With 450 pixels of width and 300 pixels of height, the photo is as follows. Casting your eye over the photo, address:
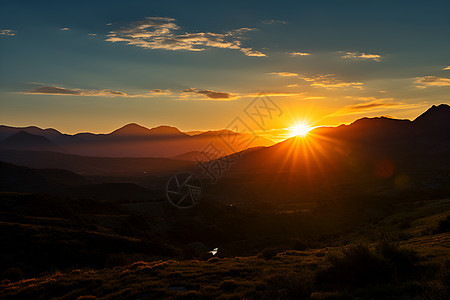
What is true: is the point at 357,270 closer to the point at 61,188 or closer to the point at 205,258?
the point at 205,258

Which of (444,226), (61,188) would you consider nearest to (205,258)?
(444,226)

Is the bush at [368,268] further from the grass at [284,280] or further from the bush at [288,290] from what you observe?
the bush at [288,290]

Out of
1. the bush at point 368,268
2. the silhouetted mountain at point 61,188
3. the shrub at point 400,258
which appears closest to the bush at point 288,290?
the bush at point 368,268

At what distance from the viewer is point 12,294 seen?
54.5 feet

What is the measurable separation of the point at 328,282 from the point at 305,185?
189 metres

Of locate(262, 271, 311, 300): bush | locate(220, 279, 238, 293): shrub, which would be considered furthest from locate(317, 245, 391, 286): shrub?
locate(220, 279, 238, 293): shrub

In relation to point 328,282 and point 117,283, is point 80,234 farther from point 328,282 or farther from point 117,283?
point 328,282

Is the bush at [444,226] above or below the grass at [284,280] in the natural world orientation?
below

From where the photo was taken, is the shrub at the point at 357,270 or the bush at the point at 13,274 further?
the bush at the point at 13,274

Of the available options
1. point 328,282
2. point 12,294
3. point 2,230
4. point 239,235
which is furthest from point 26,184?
point 328,282

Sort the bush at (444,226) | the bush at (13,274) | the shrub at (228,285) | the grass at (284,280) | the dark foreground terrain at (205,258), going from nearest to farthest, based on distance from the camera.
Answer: the grass at (284,280) < the dark foreground terrain at (205,258) < the shrub at (228,285) < the bush at (13,274) < the bush at (444,226)

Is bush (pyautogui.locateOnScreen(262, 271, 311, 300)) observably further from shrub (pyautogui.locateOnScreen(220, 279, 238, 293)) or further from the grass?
shrub (pyautogui.locateOnScreen(220, 279, 238, 293))

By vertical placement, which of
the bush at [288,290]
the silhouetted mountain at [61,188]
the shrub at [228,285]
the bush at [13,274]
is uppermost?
the bush at [288,290]

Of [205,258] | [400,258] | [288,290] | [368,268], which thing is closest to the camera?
[288,290]
